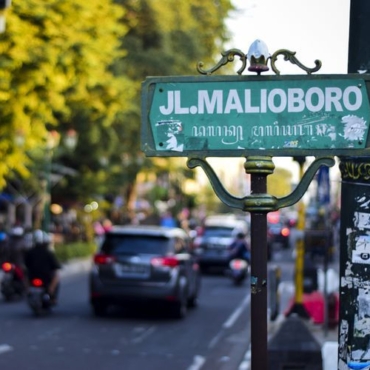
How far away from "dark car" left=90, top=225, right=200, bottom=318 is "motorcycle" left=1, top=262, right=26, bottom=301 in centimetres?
385

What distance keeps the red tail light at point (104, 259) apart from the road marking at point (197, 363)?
5.14 meters

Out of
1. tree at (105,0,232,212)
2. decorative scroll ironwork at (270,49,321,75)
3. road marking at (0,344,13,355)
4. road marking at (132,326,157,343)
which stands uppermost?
tree at (105,0,232,212)

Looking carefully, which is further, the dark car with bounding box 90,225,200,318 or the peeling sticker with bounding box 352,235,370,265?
the dark car with bounding box 90,225,200,318

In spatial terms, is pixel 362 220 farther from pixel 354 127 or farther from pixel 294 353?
pixel 294 353

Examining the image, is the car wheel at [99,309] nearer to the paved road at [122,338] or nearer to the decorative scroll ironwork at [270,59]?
the paved road at [122,338]

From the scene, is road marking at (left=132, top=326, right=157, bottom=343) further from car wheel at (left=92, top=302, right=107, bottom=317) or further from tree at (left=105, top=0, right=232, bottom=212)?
tree at (left=105, top=0, right=232, bottom=212)

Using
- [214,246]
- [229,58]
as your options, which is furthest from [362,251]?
[214,246]

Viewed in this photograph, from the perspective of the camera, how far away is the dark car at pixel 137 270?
19562mm

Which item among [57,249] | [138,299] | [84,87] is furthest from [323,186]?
[57,249]

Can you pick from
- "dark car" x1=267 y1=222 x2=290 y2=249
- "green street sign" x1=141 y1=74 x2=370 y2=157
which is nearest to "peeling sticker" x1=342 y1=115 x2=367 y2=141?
"green street sign" x1=141 y1=74 x2=370 y2=157

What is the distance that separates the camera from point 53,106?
26.1 m

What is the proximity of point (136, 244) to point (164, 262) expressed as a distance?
0.64 m

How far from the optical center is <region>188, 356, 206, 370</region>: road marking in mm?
13789

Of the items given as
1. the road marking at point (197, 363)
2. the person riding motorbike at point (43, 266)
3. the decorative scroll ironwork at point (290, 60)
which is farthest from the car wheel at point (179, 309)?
the decorative scroll ironwork at point (290, 60)
